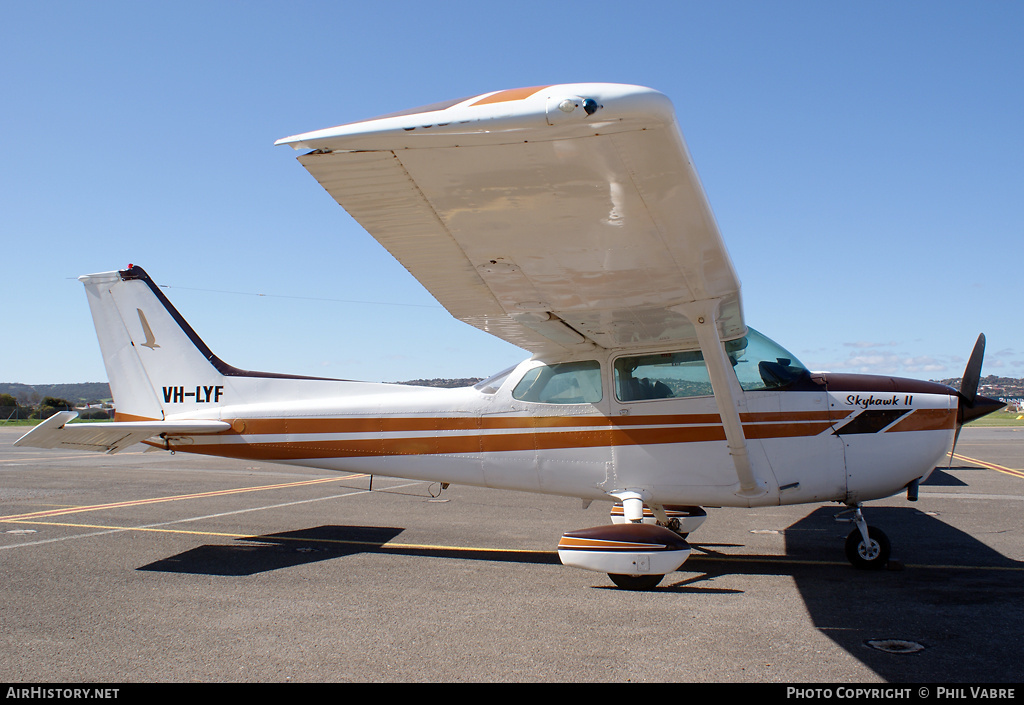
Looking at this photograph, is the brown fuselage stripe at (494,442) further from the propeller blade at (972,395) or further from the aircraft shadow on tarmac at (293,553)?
the propeller blade at (972,395)

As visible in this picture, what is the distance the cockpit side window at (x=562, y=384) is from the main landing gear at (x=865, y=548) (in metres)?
2.43

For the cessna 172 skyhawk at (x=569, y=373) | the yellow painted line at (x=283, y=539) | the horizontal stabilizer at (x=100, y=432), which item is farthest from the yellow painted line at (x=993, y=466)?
the horizontal stabilizer at (x=100, y=432)

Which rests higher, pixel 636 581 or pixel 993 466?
pixel 636 581

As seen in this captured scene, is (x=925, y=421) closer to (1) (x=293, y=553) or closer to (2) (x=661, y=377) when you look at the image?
(2) (x=661, y=377)

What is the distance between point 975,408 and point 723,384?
2.57m

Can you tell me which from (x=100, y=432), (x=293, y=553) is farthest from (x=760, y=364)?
(x=100, y=432)

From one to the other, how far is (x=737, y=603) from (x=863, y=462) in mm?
1883

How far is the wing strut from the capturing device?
465cm

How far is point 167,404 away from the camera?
25.2ft

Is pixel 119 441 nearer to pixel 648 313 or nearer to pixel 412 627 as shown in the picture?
pixel 412 627

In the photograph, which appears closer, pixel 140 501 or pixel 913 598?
pixel 913 598

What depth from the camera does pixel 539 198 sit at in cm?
300
